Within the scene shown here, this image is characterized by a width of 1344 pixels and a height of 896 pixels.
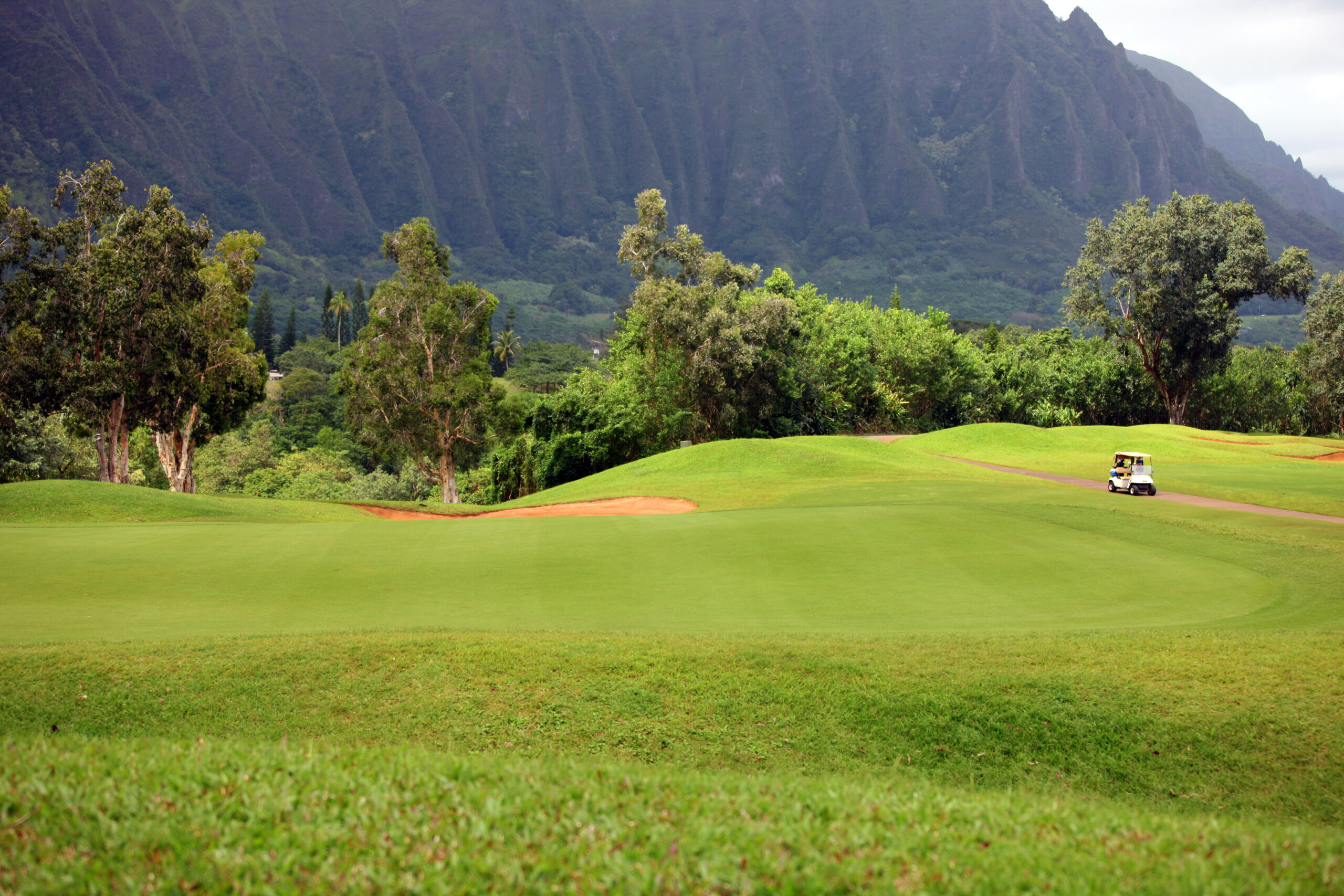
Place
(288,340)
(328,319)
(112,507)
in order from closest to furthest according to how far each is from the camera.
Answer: (112,507) < (288,340) < (328,319)

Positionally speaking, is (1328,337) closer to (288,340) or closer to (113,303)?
(113,303)

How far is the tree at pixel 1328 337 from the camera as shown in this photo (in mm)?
63344

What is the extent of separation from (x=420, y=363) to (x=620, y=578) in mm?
34778

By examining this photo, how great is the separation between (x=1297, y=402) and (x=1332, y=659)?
7760 centimetres

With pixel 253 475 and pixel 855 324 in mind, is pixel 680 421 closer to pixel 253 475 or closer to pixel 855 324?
pixel 855 324

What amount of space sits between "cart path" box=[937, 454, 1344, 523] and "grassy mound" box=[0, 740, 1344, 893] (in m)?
18.9

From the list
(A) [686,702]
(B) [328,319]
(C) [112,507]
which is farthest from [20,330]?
(B) [328,319]

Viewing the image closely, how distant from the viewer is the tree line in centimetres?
3347

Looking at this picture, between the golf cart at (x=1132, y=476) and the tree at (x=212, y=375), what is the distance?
1391 inches

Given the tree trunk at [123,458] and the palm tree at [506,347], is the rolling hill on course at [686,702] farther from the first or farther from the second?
the palm tree at [506,347]

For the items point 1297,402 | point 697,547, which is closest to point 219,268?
point 697,547

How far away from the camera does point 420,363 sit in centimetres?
4562

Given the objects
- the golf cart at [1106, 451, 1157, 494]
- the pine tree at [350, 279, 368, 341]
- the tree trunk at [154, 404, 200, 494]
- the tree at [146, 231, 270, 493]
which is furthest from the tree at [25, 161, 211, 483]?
the pine tree at [350, 279, 368, 341]

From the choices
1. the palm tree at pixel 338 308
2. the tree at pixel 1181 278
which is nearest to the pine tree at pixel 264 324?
the palm tree at pixel 338 308
